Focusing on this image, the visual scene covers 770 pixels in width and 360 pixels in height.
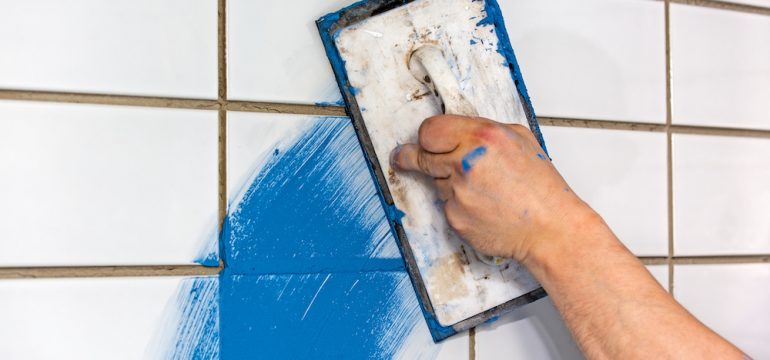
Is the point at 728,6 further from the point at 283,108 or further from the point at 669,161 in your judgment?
the point at 283,108

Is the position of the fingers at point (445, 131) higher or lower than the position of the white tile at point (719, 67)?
lower

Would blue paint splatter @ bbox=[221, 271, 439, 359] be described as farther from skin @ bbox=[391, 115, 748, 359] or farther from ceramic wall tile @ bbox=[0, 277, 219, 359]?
skin @ bbox=[391, 115, 748, 359]

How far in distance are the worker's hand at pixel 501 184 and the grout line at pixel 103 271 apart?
0.34m

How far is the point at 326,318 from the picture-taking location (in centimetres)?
88

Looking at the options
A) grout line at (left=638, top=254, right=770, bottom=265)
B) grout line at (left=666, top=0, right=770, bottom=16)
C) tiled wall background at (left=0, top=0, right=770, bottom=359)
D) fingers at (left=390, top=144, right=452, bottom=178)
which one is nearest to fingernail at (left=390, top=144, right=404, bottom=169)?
fingers at (left=390, top=144, right=452, bottom=178)

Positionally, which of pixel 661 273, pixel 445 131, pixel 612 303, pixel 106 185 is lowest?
pixel 612 303

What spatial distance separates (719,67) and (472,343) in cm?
65

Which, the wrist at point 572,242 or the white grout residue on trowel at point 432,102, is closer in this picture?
the wrist at point 572,242

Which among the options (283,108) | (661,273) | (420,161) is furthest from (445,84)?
(661,273)

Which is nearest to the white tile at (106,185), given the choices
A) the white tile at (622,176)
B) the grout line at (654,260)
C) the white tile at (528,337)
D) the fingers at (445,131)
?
the fingers at (445,131)

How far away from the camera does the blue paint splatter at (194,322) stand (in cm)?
82

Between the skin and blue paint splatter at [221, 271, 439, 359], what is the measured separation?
0.65 feet

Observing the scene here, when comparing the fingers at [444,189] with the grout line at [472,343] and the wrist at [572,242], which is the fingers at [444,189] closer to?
the wrist at [572,242]

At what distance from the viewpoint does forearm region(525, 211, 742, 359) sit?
2.32ft
